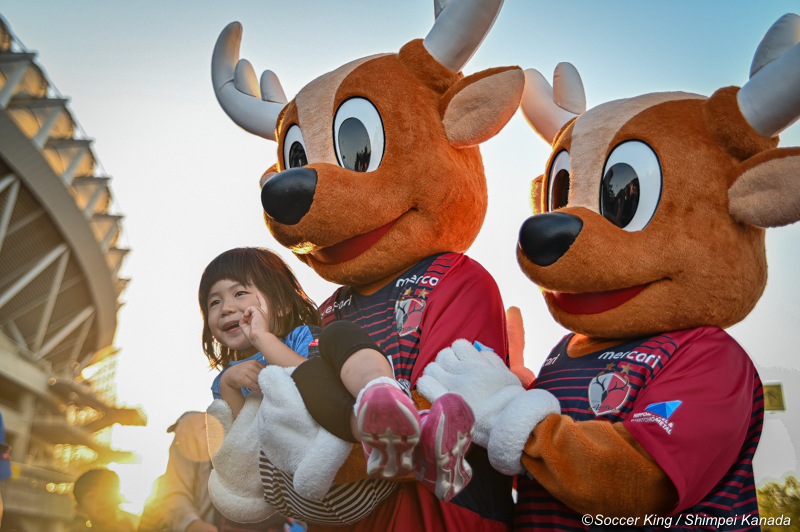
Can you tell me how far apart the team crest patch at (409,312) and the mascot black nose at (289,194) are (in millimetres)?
472

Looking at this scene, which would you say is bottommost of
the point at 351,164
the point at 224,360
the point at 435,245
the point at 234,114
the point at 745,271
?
the point at 224,360

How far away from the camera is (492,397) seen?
1.83 meters

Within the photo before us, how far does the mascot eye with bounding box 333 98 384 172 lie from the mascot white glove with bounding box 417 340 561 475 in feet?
2.63

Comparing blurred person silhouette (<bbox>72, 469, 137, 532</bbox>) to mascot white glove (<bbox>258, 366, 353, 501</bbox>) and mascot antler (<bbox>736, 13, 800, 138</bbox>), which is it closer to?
mascot white glove (<bbox>258, 366, 353, 501</bbox>)

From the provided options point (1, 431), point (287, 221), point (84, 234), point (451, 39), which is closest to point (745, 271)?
point (451, 39)

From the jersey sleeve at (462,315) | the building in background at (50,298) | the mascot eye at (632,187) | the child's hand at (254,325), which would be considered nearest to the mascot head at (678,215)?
the mascot eye at (632,187)

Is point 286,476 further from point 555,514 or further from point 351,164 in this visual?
point 351,164

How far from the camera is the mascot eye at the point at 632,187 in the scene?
2041 mm

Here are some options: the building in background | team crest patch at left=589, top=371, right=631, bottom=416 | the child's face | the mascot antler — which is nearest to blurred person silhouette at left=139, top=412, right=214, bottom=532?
the child's face

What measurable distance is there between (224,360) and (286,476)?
962 millimetres

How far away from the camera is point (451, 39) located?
8.20 feet

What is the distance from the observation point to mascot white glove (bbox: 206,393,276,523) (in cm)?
202

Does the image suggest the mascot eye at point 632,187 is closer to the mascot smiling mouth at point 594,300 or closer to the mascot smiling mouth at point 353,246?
the mascot smiling mouth at point 594,300

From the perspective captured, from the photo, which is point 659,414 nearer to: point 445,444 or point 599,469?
point 599,469
